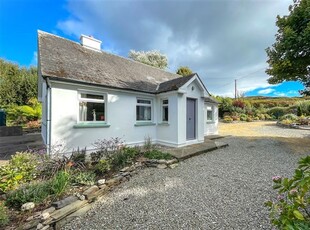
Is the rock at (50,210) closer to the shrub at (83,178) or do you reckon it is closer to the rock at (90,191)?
the rock at (90,191)

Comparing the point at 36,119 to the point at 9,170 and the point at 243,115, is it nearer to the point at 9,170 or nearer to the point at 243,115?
the point at 9,170

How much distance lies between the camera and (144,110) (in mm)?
9883

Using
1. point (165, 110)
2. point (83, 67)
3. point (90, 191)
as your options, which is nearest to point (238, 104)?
point (165, 110)

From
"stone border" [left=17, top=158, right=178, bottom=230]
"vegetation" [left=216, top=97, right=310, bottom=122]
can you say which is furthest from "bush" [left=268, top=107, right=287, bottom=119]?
"stone border" [left=17, top=158, right=178, bottom=230]

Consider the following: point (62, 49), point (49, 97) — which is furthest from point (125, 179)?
point (62, 49)

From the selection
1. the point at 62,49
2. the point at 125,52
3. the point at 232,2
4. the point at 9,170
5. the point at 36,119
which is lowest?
the point at 9,170

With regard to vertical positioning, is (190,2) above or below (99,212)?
above

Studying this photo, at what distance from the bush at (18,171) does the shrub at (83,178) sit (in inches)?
44.2

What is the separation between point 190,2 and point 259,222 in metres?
10.5

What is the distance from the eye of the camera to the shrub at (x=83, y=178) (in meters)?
4.54

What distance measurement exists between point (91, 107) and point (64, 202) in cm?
494

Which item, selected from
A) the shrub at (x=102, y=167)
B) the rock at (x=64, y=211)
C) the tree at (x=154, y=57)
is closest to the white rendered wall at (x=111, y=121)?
the shrub at (x=102, y=167)

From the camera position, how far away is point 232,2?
29.9 ft

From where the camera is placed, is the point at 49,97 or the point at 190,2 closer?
the point at 49,97
